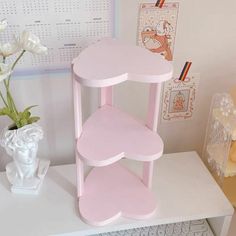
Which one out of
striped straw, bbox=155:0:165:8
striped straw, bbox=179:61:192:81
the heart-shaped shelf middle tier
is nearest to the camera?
the heart-shaped shelf middle tier

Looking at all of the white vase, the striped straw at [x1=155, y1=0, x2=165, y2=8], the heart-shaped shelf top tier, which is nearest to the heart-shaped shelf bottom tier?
the white vase

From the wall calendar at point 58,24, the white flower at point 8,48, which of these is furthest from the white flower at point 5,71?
the wall calendar at point 58,24

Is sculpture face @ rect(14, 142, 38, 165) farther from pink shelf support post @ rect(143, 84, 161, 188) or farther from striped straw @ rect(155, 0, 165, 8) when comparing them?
striped straw @ rect(155, 0, 165, 8)

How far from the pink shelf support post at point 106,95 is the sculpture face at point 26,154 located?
0.25 metres

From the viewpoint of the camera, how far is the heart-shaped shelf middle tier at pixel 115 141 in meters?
0.95

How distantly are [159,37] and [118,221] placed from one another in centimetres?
59

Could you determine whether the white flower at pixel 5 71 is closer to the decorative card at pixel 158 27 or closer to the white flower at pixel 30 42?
the white flower at pixel 30 42

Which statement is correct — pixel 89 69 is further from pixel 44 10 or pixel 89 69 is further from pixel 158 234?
pixel 158 234

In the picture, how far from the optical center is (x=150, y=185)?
1.12 m

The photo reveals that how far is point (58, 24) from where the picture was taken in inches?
42.3

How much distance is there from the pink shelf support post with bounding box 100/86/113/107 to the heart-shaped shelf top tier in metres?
0.18

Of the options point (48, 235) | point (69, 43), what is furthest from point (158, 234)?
point (69, 43)

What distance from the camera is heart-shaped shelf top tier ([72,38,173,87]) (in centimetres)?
84

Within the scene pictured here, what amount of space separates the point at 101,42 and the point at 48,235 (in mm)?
560
